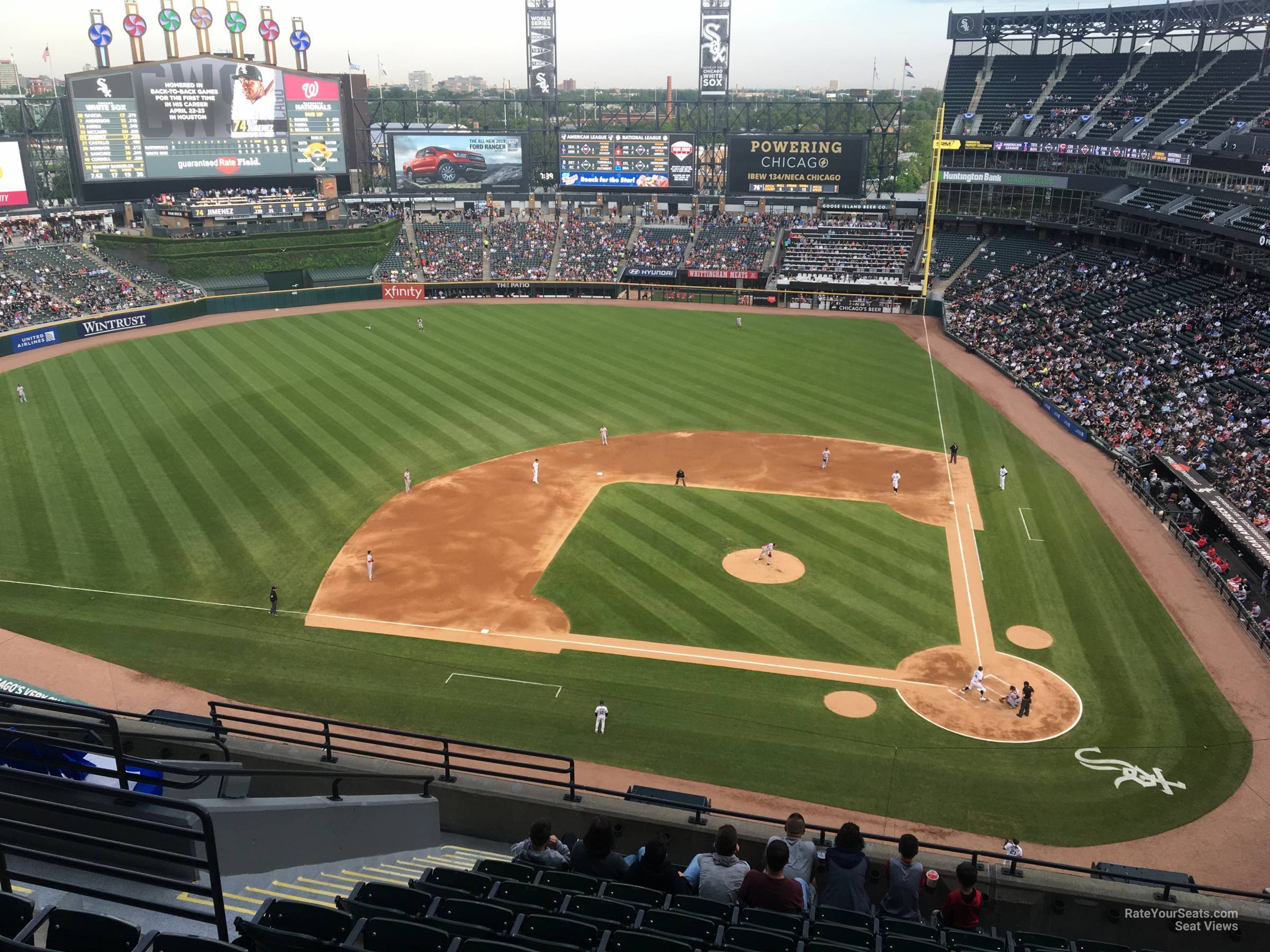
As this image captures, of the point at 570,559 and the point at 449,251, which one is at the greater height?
the point at 449,251

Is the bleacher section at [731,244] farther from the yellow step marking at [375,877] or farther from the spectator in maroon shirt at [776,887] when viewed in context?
the spectator in maroon shirt at [776,887]

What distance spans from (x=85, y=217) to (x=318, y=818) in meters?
78.2

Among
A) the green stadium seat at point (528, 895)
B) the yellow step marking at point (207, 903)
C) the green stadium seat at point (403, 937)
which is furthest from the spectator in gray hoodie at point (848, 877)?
the yellow step marking at point (207, 903)

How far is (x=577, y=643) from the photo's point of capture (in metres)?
27.1

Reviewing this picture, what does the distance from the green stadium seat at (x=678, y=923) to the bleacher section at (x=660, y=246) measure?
74730 mm

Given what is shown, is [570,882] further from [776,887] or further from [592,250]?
[592,250]

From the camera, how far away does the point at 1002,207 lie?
74.4 metres

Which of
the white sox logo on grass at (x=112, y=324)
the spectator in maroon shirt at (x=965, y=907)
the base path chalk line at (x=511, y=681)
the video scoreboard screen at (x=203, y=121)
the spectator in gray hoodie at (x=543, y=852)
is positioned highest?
the video scoreboard screen at (x=203, y=121)

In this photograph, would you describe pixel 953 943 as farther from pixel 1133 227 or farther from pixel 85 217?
pixel 85 217

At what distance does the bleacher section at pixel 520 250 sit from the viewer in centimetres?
7975

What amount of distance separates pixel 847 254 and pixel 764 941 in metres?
76.4

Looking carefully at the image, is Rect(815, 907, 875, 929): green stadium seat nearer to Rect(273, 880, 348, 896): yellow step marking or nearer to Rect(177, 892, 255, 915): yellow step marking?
Rect(273, 880, 348, 896): yellow step marking

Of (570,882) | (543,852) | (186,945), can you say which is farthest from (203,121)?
(186,945)

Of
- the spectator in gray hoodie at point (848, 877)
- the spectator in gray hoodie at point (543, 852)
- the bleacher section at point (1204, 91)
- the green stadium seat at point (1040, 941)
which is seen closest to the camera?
the green stadium seat at point (1040, 941)
